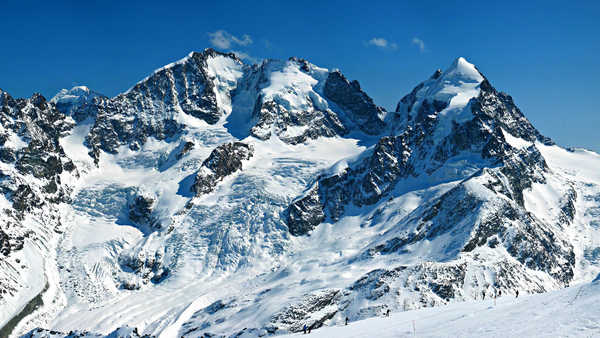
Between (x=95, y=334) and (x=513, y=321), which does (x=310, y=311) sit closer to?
(x=95, y=334)

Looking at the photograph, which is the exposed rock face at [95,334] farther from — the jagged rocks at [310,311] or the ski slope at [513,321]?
the ski slope at [513,321]

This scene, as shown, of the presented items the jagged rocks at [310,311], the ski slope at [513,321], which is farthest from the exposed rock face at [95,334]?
the ski slope at [513,321]

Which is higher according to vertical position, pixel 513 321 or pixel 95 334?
pixel 95 334

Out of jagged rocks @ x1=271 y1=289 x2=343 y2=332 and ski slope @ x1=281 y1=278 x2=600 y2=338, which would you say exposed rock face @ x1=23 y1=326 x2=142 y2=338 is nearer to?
jagged rocks @ x1=271 y1=289 x2=343 y2=332

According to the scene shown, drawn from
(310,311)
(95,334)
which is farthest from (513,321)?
(95,334)

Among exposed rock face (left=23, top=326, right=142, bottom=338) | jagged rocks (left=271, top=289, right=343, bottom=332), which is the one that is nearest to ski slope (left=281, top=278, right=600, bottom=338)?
jagged rocks (left=271, top=289, right=343, bottom=332)

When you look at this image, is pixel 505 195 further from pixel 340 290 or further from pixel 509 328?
pixel 509 328

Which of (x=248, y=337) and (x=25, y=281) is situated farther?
(x=25, y=281)

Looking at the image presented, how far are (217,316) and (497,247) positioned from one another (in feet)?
277

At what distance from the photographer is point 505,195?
647 feet

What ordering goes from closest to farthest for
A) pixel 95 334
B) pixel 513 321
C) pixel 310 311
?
pixel 513 321, pixel 95 334, pixel 310 311

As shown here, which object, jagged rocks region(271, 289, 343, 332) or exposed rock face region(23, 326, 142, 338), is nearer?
exposed rock face region(23, 326, 142, 338)

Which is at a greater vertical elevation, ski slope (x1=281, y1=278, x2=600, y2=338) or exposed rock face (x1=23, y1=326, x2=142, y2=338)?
exposed rock face (x1=23, y1=326, x2=142, y2=338)

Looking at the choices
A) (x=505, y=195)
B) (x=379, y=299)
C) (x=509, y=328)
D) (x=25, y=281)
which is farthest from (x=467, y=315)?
(x=25, y=281)
